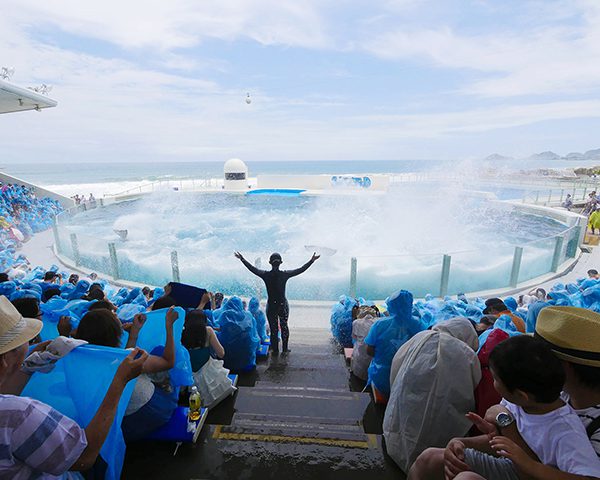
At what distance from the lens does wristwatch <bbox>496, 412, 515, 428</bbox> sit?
158 cm

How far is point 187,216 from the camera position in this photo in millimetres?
21203

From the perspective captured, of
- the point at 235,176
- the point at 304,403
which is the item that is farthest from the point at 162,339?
the point at 235,176

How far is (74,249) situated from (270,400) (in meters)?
7.68

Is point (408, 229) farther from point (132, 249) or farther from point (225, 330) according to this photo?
point (225, 330)

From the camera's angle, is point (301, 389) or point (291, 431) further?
point (301, 389)

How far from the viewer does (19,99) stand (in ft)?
28.9

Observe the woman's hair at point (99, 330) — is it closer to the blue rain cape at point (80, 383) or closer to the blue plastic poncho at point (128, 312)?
the blue rain cape at point (80, 383)

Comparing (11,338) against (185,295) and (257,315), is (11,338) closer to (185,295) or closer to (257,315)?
(185,295)

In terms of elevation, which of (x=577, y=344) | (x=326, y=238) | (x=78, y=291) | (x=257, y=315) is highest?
(x=577, y=344)

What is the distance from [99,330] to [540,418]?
2.15 m

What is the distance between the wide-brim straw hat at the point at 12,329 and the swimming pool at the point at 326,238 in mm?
5052

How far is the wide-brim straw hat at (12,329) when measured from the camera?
126cm

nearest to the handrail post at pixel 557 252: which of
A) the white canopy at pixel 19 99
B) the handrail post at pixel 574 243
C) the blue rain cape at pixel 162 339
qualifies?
the handrail post at pixel 574 243

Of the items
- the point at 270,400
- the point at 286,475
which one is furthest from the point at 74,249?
the point at 286,475
